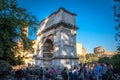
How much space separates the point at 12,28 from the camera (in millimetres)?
12578

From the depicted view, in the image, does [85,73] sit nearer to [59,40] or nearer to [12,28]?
[12,28]

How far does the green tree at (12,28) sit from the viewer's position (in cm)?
1184

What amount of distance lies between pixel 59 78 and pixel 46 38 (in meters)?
11.9

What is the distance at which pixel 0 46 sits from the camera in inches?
433

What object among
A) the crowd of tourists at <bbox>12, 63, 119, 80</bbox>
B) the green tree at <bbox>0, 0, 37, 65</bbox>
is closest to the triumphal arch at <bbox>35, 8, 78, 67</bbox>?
the crowd of tourists at <bbox>12, 63, 119, 80</bbox>

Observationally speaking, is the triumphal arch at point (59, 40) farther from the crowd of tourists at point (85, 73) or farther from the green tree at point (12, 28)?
the green tree at point (12, 28)

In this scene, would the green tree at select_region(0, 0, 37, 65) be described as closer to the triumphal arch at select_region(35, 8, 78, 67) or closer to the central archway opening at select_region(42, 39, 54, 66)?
the triumphal arch at select_region(35, 8, 78, 67)

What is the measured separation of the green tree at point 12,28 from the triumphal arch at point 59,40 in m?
9.38

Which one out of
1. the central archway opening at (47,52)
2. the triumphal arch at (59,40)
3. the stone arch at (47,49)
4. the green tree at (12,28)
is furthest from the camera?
the stone arch at (47,49)

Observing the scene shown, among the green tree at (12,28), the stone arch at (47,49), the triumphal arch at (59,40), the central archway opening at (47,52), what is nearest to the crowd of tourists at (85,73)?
the green tree at (12,28)

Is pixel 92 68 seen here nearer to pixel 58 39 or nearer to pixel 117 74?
pixel 117 74

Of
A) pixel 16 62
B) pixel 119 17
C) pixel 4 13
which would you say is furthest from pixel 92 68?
pixel 4 13

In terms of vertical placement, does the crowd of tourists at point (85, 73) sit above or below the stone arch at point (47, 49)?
below

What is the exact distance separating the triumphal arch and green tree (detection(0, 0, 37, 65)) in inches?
369
